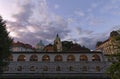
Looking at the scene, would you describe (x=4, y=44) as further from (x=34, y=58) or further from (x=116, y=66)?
(x=34, y=58)

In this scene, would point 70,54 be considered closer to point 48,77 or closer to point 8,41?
point 48,77

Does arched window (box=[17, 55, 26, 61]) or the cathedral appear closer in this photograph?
the cathedral

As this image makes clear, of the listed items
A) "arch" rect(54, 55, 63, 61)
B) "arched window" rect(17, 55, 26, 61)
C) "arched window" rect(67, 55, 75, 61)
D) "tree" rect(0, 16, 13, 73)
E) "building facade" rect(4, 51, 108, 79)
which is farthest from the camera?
"arched window" rect(67, 55, 75, 61)

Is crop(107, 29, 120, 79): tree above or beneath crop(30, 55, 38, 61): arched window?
beneath

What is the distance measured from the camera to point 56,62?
69062mm

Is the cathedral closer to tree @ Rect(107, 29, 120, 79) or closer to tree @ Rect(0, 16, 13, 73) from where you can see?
tree @ Rect(0, 16, 13, 73)

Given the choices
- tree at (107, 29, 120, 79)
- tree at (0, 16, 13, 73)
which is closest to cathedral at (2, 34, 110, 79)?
tree at (0, 16, 13, 73)

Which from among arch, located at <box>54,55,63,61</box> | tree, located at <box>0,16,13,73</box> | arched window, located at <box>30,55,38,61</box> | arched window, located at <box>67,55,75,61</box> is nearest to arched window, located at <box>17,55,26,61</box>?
arched window, located at <box>30,55,38,61</box>

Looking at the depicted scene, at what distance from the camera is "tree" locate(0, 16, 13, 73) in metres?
33.7

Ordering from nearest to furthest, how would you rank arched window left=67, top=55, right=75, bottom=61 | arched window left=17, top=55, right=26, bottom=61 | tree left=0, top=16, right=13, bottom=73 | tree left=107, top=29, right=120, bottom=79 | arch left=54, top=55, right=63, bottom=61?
tree left=107, top=29, right=120, bottom=79 → tree left=0, top=16, right=13, bottom=73 → arched window left=17, top=55, right=26, bottom=61 → arch left=54, top=55, right=63, bottom=61 → arched window left=67, top=55, right=75, bottom=61

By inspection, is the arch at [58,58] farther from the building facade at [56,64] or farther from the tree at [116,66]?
the tree at [116,66]

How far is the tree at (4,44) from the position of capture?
33.7 meters

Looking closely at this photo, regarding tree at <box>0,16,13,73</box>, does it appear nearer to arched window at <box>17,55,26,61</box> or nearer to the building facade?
the building facade

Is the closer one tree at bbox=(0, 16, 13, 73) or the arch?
tree at bbox=(0, 16, 13, 73)
